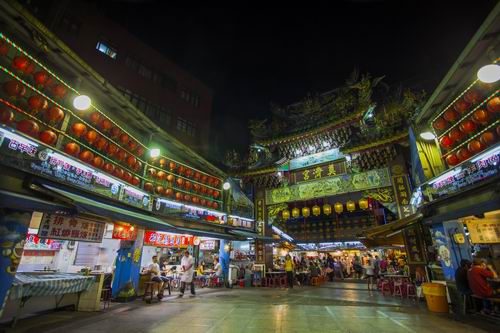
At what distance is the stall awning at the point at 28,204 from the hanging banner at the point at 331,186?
13.8 metres

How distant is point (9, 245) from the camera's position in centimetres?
618

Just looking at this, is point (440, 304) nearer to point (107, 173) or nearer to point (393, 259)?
point (107, 173)

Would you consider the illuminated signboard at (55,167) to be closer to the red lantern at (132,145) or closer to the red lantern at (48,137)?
the red lantern at (48,137)

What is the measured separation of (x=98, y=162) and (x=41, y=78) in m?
3.29

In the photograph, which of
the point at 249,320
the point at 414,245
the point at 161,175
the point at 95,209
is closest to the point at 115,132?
the point at 161,175

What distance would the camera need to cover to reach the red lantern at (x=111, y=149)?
10.1m

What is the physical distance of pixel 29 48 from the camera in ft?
24.0

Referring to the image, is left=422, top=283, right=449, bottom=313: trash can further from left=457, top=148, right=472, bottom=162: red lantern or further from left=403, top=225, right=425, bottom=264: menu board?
left=457, top=148, right=472, bottom=162: red lantern

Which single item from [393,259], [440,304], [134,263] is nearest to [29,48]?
[134,263]

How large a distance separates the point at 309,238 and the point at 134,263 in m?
21.4

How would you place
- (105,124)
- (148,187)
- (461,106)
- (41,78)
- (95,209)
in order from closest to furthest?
1. (95,209)
2. (41,78)
3. (461,106)
4. (105,124)
5. (148,187)

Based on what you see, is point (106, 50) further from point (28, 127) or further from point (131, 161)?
point (28, 127)

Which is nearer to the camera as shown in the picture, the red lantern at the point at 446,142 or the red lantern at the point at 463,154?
the red lantern at the point at 463,154

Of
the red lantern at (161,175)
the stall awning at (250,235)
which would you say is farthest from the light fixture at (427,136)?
the red lantern at (161,175)
